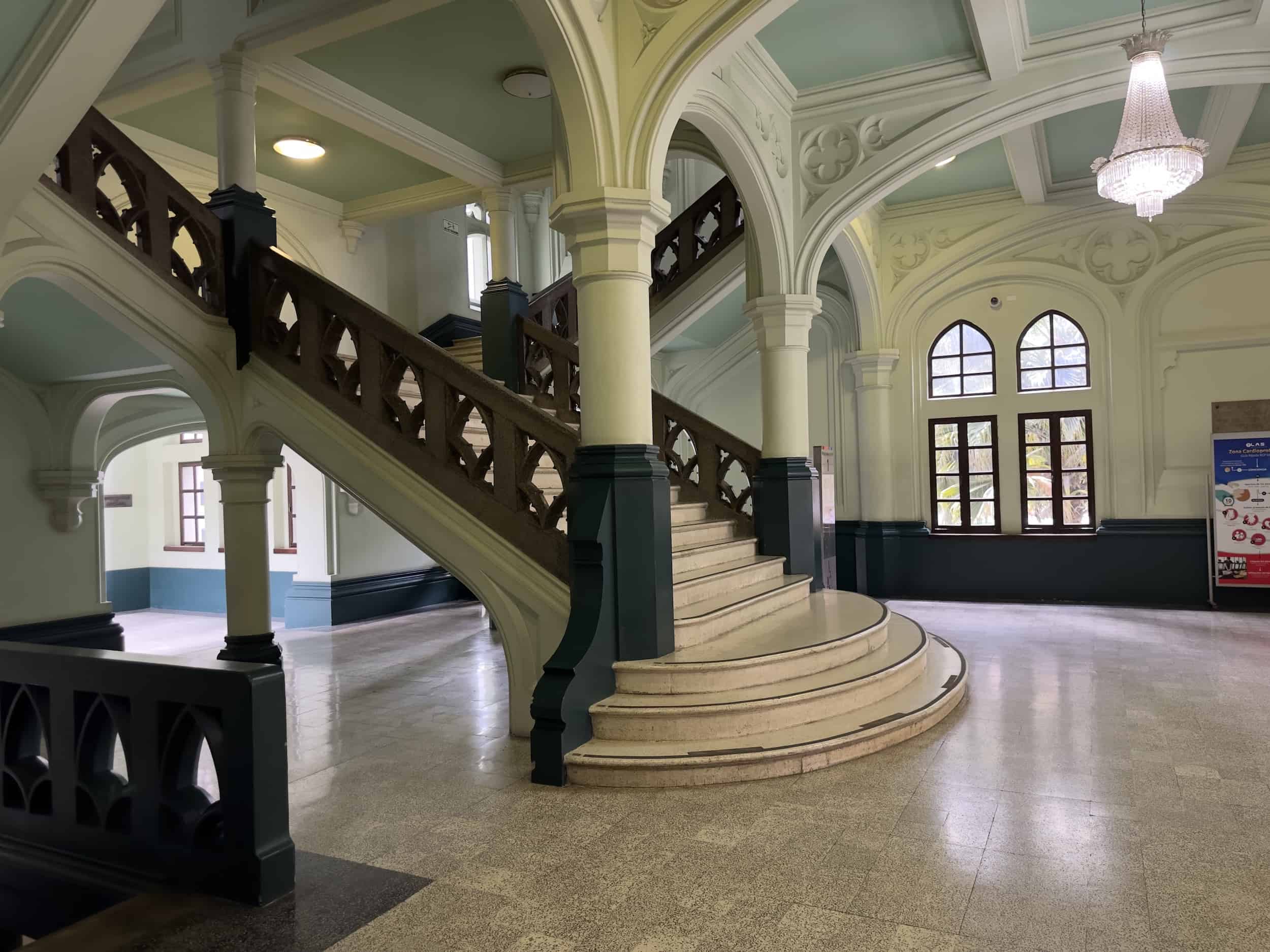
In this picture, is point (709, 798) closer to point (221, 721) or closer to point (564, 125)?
point (221, 721)

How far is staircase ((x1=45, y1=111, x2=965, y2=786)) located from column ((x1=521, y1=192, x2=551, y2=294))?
21.4 ft

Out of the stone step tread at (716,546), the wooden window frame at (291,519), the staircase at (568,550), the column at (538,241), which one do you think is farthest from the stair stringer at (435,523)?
the column at (538,241)

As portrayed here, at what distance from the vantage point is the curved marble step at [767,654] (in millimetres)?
5211

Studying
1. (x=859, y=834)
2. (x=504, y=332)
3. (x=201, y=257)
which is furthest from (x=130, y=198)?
(x=859, y=834)

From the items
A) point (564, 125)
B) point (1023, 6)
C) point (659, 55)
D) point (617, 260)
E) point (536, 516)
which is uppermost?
point (1023, 6)

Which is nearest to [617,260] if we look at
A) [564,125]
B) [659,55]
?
[564,125]

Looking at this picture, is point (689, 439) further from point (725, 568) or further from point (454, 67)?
point (454, 67)

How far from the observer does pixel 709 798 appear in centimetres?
446

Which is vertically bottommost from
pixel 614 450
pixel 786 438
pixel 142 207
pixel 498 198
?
pixel 614 450

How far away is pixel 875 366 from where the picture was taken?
1190 cm

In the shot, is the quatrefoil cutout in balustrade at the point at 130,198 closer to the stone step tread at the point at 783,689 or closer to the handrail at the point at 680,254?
the handrail at the point at 680,254

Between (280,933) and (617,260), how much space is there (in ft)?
12.3

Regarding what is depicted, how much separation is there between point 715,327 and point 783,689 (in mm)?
8610

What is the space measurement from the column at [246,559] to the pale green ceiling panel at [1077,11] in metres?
6.72
